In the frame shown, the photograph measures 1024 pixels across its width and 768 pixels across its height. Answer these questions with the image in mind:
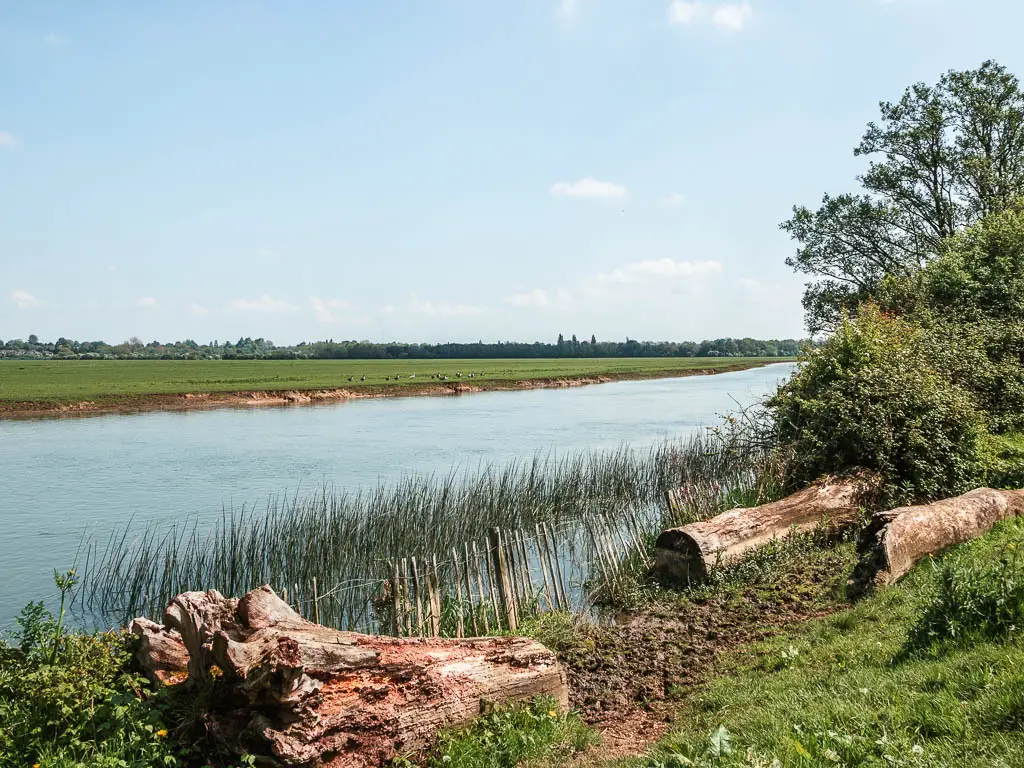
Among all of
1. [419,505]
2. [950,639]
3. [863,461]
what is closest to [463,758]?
[950,639]

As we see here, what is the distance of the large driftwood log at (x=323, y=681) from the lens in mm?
4539

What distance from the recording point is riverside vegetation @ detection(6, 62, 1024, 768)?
4.30 metres

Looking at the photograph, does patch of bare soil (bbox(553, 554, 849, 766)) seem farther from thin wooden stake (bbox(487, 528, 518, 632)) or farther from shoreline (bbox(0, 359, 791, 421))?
shoreline (bbox(0, 359, 791, 421))

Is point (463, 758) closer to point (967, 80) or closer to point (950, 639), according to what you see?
point (950, 639)

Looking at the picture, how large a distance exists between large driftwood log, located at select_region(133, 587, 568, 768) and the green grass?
4.22 ft

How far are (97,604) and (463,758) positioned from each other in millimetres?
7360

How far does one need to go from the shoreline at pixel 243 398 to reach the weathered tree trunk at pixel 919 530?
1447 inches

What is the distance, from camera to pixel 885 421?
1219cm

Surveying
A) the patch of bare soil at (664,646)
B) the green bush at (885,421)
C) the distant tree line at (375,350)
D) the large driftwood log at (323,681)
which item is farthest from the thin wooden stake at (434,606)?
the distant tree line at (375,350)

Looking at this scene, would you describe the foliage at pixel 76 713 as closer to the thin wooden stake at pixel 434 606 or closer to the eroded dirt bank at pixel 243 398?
the thin wooden stake at pixel 434 606

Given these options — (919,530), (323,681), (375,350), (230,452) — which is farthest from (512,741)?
(375,350)

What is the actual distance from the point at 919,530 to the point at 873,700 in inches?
166

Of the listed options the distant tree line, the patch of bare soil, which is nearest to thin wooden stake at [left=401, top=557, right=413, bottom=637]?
the patch of bare soil

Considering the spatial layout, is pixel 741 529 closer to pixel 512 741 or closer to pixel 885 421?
pixel 885 421
